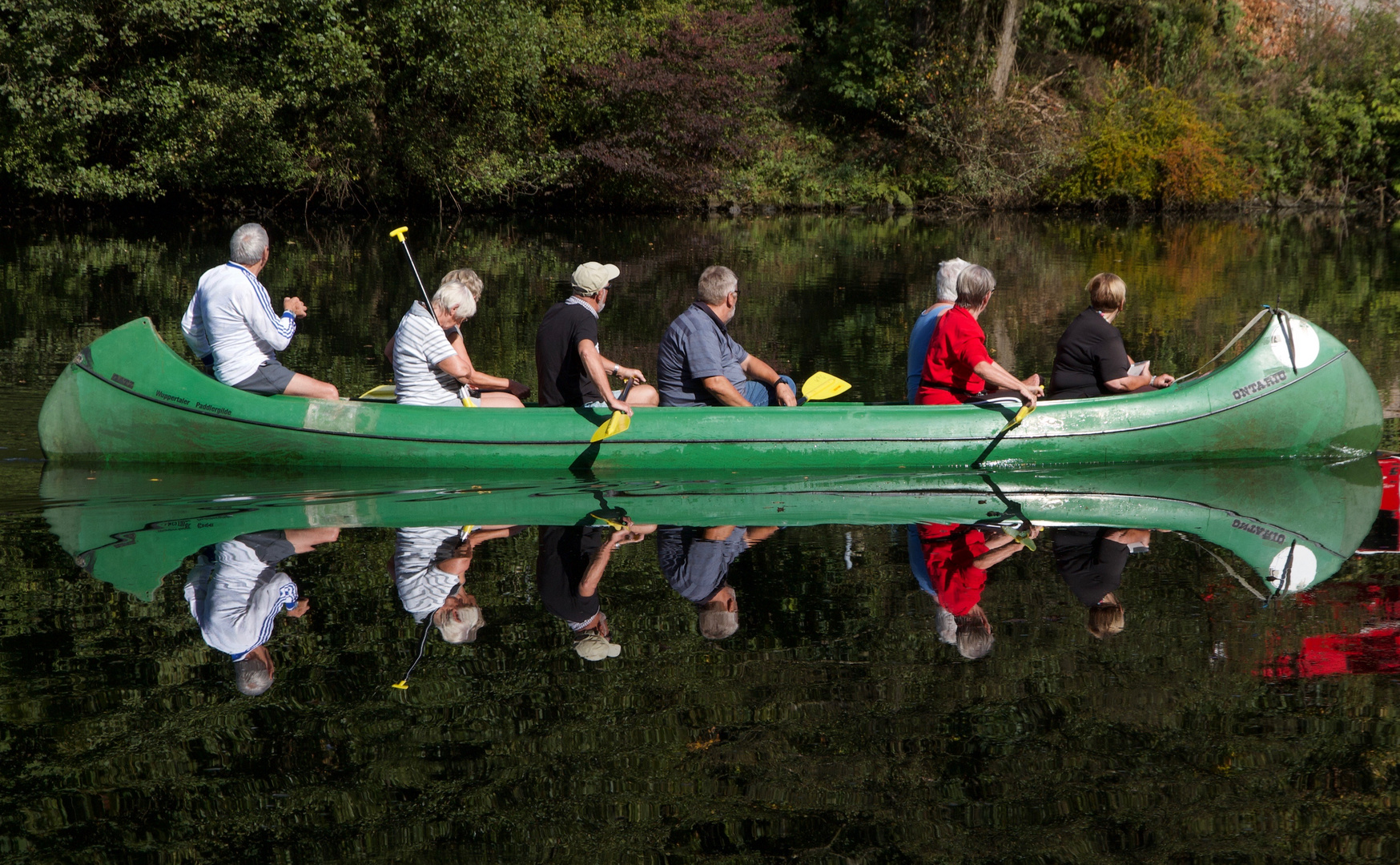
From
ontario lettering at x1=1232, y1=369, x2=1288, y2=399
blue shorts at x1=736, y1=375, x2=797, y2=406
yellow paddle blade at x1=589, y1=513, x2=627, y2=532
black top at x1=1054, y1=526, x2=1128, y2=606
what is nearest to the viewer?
black top at x1=1054, y1=526, x2=1128, y2=606

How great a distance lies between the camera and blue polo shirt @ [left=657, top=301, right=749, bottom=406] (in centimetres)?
716

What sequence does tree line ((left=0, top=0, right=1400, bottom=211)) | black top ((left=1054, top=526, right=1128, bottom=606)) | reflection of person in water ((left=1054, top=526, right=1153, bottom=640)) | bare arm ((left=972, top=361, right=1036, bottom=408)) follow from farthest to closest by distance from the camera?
tree line ((left=0, top=0, right=1400, bottom=211)), bare arm ((left=972, top=361, right=1036, bottom=408)), black top ((left=1054, top=526, right=1128, bottom=606)), reflection of person in water ((left=1054, top=526, right=1153, bottom=640))

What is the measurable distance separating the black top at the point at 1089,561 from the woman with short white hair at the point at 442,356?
9.85 ft

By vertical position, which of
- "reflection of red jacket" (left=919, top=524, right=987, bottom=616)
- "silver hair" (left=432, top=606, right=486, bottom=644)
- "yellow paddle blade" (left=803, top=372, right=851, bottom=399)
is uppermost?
"silver hair" (left=432, top=606, right=486, bottom=644)

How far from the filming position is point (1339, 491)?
6938mm

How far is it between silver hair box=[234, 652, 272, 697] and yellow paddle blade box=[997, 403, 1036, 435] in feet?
13.4

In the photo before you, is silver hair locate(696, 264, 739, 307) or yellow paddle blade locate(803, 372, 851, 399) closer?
silver hair locate(696, 264, 739, 307)

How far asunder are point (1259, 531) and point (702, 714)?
3203 millimetres

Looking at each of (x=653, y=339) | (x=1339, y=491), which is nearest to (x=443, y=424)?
(x=1339, y=491)

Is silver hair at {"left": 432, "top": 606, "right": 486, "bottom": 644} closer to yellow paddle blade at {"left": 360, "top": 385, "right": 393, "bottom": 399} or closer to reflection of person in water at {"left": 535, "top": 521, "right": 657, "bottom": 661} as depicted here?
reflection of person in water at {"left": 535, "top": 521, "right": 657, "bottom": 661}

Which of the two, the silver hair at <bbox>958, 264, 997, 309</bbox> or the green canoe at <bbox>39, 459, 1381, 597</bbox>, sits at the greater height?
the silver hair at <bbox>958, 264, 997, 309</bbox>

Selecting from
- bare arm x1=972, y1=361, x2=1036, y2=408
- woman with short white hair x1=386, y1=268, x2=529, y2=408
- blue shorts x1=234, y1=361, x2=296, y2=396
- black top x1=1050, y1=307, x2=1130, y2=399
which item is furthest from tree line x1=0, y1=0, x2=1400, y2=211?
bare arm x1=972, y1=361, x2=1036, y2=408

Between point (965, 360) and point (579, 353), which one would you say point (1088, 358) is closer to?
point (965, 360)

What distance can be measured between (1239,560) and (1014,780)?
7.80ft
